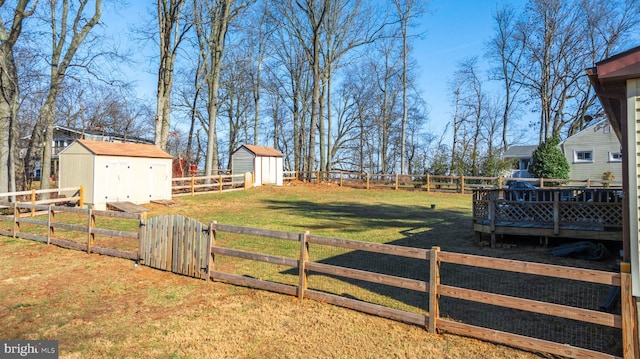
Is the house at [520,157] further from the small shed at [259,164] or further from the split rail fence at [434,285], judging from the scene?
the split rail fence at [434,285]

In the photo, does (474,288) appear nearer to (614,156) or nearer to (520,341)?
(520,341)

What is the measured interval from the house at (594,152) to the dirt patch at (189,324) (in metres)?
31.2

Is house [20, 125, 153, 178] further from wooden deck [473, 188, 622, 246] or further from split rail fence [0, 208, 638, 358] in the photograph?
wooden deck [473, 188, 622, 246]

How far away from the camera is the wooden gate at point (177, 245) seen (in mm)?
6766

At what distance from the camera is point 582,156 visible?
3152cm

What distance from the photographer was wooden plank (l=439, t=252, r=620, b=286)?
3770 mm

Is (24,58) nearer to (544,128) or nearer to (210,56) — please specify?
(210,56)

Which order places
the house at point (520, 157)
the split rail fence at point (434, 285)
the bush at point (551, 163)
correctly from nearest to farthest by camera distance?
the split rail fence at point (434, 285) → the bush at point (551, 163) → the house at point (520, 157)

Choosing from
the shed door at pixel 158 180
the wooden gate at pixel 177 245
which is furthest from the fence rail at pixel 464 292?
the shed door at pixel 158 180

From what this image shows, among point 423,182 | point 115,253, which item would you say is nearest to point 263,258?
point 115,253

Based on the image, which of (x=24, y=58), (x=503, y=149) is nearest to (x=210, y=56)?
(x=24, y=58)

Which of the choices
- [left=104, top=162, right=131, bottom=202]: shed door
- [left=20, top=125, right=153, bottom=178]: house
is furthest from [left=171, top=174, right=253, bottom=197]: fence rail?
[left=20, top=125, right=153, bottom=178]: house

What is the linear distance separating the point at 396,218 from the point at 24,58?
1907 centimetres

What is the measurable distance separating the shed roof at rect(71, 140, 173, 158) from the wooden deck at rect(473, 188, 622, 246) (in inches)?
547
